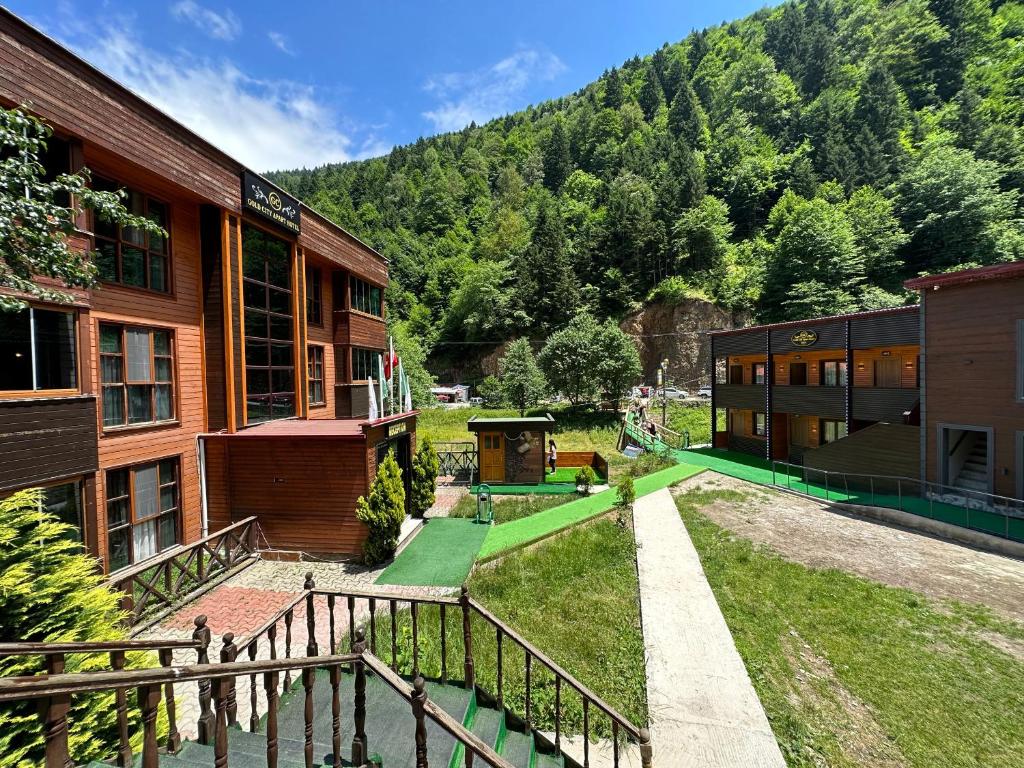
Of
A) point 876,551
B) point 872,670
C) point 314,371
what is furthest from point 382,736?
point 314,371

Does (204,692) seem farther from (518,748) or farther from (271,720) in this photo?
(518,748)

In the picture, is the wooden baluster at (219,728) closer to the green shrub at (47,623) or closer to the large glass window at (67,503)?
the green shrub at (47,623)

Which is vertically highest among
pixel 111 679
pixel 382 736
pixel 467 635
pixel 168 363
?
pixel 168 363

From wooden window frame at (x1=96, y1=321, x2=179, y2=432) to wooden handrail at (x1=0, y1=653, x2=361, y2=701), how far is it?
30.1 feet

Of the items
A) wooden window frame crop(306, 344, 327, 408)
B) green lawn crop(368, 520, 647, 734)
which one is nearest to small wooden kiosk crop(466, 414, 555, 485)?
wooden window frame crop(306, 344, 327, 408)

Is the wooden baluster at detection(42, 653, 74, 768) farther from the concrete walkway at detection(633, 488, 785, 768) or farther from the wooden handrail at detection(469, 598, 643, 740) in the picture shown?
the concrete walkway at detection(633, 488, 785, 768)

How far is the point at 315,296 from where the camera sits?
15.9 metres

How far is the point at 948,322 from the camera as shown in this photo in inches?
539

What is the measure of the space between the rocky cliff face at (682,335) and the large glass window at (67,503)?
4564cm

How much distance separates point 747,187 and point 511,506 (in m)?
61.3

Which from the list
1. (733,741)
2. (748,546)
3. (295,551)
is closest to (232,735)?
(733,741)

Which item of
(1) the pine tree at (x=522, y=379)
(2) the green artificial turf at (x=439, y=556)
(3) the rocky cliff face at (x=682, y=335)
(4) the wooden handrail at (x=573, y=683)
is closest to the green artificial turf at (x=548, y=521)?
(2) the green artificial turf at (x=439, y=556)

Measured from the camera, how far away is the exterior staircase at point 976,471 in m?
13.3

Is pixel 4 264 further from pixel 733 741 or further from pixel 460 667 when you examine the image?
pixel 733 741
